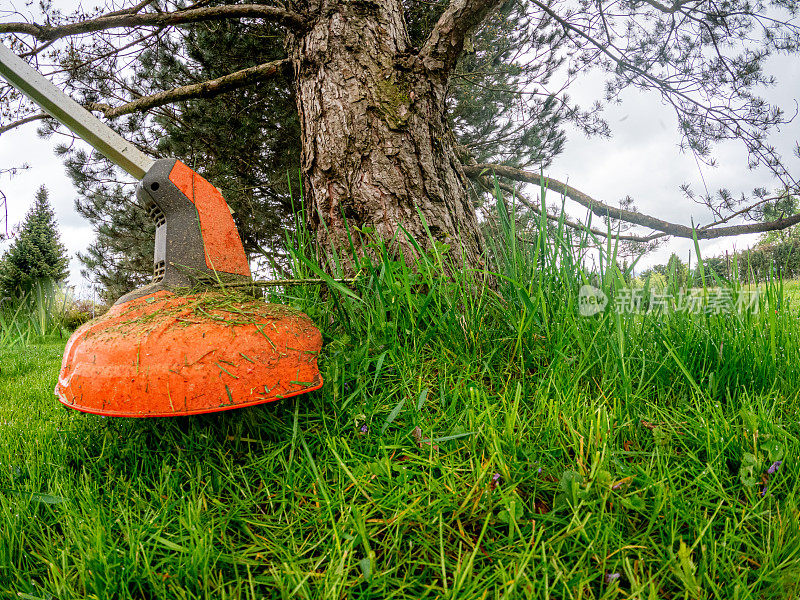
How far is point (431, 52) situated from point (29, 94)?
61.7 inches

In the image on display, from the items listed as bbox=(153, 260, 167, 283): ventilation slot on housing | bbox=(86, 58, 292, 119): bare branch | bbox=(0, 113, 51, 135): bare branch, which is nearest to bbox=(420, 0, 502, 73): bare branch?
bbox=(86, 58, 292, 119): bare branch

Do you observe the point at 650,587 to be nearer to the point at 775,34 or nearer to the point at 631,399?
the point at 631,399

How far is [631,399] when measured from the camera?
1154 millimetres

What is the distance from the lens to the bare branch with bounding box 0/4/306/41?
201 cm

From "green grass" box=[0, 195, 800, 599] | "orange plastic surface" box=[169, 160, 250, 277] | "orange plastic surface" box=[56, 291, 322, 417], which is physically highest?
"orange plastic surface" box=[169, 160, 250, 277]

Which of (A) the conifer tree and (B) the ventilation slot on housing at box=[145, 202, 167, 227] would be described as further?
(A) the conifer tree

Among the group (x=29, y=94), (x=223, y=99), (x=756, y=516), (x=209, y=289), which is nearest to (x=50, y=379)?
(x=29, y=94)

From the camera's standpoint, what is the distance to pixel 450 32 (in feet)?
6.29

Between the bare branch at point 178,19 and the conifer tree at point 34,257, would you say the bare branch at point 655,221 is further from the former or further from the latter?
the conifer tree at point 34,257

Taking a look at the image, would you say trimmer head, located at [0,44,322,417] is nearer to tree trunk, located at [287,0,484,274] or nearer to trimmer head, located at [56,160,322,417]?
trimmer head, located at [56,160,322,417]

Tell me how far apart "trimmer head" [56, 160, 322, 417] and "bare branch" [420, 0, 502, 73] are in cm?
116

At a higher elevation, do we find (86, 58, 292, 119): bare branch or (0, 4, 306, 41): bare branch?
(0, 4, 306, 41): bare branch

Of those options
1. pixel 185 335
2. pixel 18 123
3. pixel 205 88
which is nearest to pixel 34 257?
pixel 18 123

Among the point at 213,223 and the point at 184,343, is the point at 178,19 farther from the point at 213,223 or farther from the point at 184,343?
the point at 184,343
